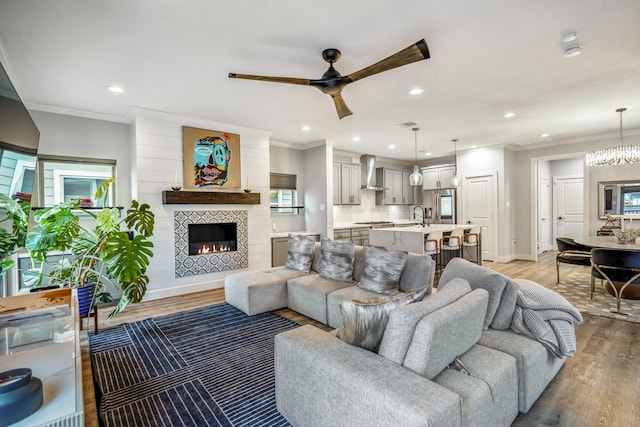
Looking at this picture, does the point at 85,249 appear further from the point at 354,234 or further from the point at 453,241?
the point at 453,241

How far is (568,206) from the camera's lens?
28.5 ft

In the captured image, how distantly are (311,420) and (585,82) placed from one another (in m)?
4.48

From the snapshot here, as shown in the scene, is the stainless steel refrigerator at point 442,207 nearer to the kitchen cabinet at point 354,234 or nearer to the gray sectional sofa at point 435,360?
the kitchen cabinet at point 354,234

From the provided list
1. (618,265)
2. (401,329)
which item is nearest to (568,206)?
(618,265)

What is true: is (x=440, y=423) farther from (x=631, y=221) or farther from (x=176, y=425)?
(x=631, y=221)

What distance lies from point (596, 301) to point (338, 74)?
4493mm

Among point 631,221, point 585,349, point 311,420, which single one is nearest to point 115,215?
point 311,420

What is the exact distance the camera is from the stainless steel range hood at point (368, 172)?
787 centimetres

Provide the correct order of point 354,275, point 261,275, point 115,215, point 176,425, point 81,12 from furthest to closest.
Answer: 1. point 261,275
2. point 354,275
3. point 115,215
4. point 81,12
5. point 176,425

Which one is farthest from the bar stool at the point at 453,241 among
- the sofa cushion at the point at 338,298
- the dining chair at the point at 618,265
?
the sofa cushion at the point at 338,298

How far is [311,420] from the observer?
5.28 ft

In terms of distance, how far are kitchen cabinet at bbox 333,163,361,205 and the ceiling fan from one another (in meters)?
4.04

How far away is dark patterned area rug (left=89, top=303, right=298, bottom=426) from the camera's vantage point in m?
1.97

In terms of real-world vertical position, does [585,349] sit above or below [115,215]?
below
